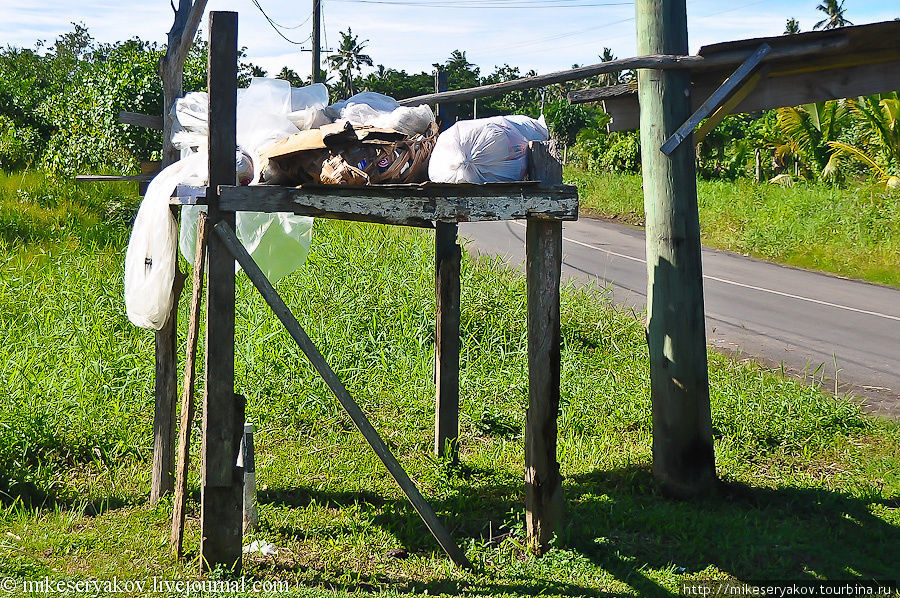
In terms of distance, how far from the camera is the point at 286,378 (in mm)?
6504

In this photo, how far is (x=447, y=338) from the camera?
18.0 ft

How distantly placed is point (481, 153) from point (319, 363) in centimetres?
120

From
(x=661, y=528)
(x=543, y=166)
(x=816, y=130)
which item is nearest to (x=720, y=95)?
(x=543, y=166)

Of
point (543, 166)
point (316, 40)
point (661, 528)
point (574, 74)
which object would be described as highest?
point (316, 40)

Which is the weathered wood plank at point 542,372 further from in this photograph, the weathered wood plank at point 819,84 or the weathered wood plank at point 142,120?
the weathered wood plank at point 142,120

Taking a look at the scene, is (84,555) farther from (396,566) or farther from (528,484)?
(528,484)

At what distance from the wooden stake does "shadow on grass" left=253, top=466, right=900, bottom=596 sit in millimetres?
777

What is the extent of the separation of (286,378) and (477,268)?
371 centimetres

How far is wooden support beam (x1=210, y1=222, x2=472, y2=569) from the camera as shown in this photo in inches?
142

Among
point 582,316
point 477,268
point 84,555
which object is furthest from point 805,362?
point 84,555

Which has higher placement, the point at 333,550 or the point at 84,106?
the point at 84,106

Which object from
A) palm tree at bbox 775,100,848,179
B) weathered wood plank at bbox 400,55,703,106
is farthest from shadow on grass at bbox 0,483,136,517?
palm tree at bbox 775,100,848,179

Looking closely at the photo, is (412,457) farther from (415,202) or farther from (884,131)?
(884,131)

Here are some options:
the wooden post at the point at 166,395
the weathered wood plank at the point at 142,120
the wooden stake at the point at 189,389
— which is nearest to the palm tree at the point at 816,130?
the weathered wood plank at the point at 142,120
